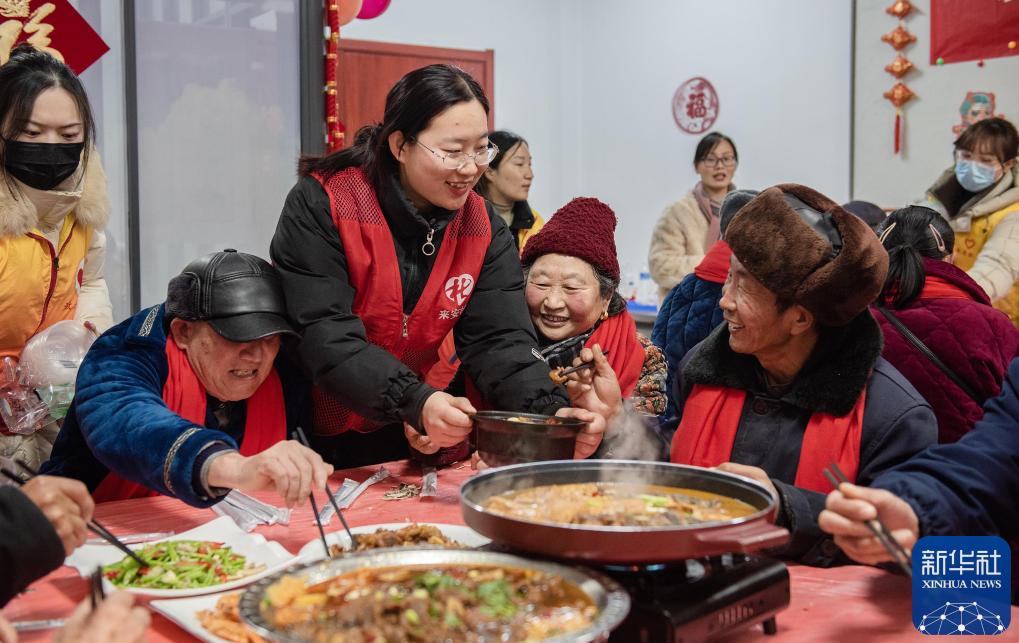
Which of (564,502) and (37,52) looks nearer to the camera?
(564,502)

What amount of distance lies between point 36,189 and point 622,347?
1.98m

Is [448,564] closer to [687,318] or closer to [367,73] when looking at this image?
[687,318]

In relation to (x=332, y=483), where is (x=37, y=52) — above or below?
above

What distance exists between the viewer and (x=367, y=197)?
2.46m

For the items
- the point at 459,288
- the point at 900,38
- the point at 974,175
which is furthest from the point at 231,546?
the point at 900,38

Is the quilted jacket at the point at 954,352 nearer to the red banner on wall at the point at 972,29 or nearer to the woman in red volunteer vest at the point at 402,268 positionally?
the woman in red volunteer vest at the point at 402,268

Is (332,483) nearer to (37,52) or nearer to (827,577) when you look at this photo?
(827,577)

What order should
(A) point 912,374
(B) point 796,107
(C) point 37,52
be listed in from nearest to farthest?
(A) point 912,374 < (C) point 37,52 < (B) point 796,107

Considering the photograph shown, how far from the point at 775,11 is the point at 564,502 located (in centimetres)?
639

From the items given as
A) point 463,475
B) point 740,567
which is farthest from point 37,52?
point 740,567

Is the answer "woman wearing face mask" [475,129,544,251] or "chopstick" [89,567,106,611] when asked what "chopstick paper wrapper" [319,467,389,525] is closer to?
"chopstick" [89,567,106,611]

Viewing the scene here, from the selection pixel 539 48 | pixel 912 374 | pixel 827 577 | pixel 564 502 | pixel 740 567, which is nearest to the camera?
pixel 740 567

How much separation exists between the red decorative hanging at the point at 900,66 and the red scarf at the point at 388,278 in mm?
Answer: 4374

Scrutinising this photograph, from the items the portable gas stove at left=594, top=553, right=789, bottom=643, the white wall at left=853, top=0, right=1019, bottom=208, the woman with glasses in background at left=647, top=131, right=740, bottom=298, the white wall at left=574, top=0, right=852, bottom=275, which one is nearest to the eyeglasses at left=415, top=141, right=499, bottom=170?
the portable gas stove at left=594, top=553, right=789, bottom=643
